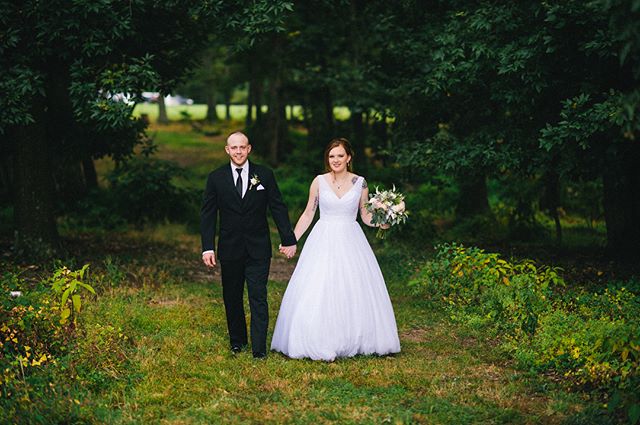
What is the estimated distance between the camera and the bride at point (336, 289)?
8445mm

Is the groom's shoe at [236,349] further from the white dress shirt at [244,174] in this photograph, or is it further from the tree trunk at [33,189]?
the tree trunk at [33,189]

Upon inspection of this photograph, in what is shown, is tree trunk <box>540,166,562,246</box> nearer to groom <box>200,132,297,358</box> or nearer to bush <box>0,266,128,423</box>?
groom <box>200,132,297,358</box>

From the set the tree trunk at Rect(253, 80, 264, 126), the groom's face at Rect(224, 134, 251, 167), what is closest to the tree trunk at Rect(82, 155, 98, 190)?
the tree trunk at Rect(253, 80, 264, 126)

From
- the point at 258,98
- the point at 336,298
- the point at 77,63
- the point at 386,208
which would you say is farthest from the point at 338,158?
the point at 258,98

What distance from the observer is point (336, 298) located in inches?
335

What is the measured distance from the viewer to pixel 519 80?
506 inches

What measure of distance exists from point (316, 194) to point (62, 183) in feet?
48.6

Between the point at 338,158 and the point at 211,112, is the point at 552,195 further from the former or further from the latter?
the point at 211,112

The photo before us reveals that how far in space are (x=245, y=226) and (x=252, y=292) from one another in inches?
29.6

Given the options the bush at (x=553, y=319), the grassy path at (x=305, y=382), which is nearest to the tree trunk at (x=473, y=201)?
the bush at (x=553, y=319)

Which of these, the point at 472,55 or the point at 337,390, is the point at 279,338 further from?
the point at 472,55

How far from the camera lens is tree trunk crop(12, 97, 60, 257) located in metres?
14.1

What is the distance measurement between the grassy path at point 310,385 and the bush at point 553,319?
40cm

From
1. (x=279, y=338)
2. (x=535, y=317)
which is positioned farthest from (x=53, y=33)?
(x=535, y=317)
